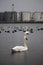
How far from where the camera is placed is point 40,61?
161 inches

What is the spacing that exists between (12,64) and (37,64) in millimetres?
360

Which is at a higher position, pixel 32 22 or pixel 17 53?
pixel 17 53

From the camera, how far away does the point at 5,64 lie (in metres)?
3.91

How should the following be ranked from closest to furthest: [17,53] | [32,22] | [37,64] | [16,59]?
[37,64], [16,59], [17,53], [32,22]

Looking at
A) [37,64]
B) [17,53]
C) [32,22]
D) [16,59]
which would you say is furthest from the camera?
[32,22]

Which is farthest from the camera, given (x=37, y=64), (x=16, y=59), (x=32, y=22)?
(x=32, y=22)

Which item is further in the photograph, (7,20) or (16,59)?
(7,20)

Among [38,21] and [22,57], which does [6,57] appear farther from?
[38,21]

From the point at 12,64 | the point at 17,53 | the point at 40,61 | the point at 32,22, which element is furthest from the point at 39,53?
the point at 32,22

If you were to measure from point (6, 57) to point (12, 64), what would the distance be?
0.55m

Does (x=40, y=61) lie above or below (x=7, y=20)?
above

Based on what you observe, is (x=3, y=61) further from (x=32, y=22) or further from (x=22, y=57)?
(x=32, y=22)

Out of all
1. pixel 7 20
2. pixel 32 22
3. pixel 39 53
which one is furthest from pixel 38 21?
pixel 39 53

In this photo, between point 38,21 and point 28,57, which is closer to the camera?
point 28,57
